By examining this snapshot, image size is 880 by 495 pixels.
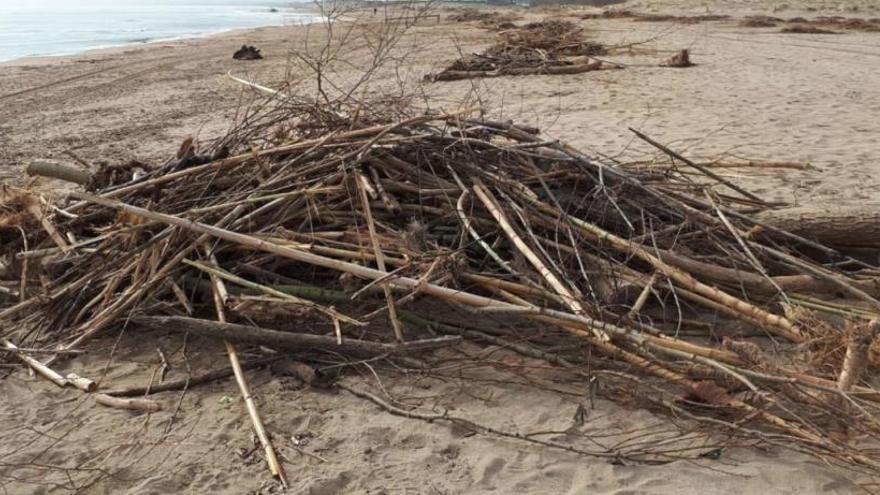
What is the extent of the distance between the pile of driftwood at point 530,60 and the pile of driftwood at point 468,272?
6.28 m

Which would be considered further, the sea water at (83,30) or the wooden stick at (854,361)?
the sea water at (83,30)

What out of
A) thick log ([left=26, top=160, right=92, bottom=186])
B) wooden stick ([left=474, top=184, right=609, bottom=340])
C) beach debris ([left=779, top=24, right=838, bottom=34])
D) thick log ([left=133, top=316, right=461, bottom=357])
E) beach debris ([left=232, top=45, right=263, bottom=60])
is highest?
beach debris ([left=779, top=24, right=838, bottom=34])

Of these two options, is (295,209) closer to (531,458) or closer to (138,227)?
(138,227)

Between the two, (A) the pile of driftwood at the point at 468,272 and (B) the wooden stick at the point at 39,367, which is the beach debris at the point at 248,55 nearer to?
(A) the pile of driftwood at the point at 468,272

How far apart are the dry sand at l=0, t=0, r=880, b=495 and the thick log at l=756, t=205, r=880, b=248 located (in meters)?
1.00

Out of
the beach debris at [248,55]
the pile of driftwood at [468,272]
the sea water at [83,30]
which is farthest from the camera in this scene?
the sea water at [83,30]

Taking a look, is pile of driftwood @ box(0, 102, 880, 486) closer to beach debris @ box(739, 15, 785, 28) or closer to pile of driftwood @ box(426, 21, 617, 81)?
pile of driftwood @ box(426, 21, 617, 81)

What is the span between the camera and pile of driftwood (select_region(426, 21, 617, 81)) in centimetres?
982

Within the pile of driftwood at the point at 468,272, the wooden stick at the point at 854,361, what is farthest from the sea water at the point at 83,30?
the wooden stick at the point at 854,361

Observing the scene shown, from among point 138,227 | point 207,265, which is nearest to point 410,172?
point 207,265

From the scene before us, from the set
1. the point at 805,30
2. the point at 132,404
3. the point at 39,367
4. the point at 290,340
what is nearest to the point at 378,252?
the point at 290,340

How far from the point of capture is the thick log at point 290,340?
2537mm

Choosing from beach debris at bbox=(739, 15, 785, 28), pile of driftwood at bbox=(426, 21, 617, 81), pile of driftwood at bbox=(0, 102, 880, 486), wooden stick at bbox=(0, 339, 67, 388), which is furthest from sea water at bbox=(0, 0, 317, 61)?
wooden stick at bbox=(0, 339, 67, 388)

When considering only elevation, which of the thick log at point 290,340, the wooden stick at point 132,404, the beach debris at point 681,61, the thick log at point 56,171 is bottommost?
the wooden stick at point 132,404
